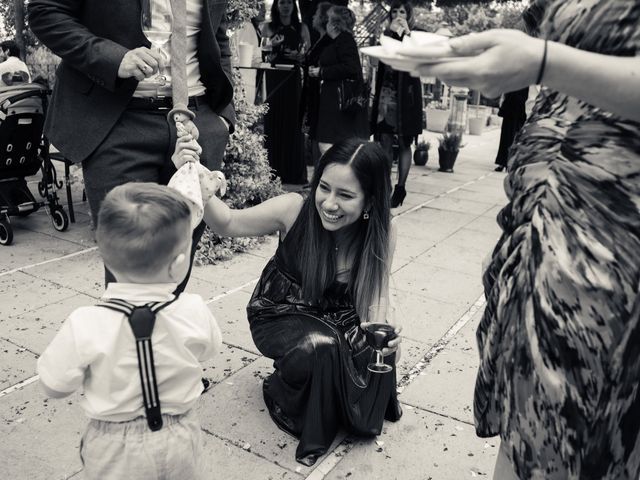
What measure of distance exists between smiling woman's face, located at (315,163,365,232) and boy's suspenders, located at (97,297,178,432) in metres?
1.16

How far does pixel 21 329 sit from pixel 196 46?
79.7 inches

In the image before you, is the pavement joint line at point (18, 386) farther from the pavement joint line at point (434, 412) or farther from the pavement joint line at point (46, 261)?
the pavement joint line at point (434, 412)

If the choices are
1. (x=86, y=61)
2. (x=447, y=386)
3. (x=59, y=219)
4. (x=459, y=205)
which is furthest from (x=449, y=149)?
(x=86, y=61)

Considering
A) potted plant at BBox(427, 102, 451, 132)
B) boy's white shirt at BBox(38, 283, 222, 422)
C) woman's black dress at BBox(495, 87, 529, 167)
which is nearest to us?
boy's white shirt at BBox(38, 283, 222, 422)

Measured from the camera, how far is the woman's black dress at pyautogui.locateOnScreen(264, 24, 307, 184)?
25.0ft

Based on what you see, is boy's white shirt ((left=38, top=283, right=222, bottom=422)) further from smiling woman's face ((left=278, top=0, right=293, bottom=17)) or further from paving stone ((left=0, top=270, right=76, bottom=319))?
smiling woman's face ((left=278, top=0, right=293, bottom=17))

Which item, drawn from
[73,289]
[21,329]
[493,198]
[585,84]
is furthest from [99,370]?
[493,198]

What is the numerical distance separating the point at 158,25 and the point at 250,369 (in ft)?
5.83

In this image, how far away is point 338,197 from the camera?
2.72 metres

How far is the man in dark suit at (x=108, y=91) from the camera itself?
2389 millimetres

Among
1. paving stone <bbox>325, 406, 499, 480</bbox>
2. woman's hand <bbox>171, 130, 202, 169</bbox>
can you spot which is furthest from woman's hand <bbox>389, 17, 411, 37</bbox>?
woman's hand <bbox>171, 130, 202, 169</bbox>

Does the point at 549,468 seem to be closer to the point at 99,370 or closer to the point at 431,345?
the point at 99,370

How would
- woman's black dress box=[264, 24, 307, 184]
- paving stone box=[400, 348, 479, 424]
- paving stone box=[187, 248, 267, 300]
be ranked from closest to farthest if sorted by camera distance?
1. paving stone box=[400, 348, 479, 424]
2. paving stone box=[187, 248, 267, 300]
3. woman's black dress box=[264, 24, 307, 184]

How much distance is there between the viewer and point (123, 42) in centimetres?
252
